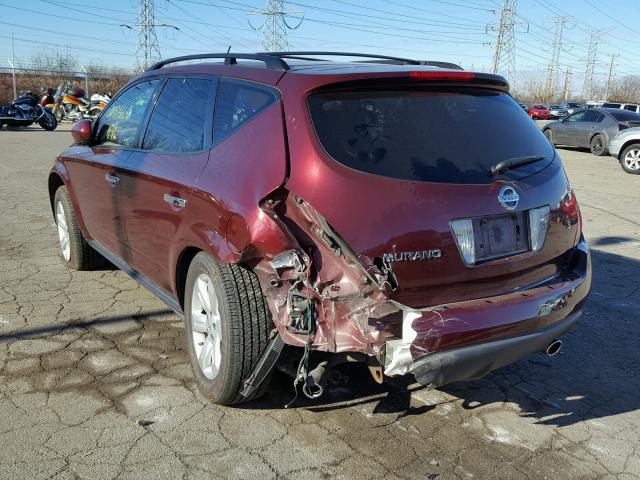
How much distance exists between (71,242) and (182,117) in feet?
7.56

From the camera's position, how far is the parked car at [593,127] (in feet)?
62.4

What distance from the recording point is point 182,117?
3736 millimetres

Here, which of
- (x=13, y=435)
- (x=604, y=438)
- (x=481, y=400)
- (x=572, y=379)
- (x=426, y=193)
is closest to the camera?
(x=426, y=193)

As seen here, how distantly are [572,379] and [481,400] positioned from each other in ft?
2.31

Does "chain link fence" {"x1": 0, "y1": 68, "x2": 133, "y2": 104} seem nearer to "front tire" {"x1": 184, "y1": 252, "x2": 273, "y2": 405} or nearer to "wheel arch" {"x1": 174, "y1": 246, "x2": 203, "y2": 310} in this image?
"wheel arch" {"x1": 174, "y1": 246, "x2": 203, "y2": 310}

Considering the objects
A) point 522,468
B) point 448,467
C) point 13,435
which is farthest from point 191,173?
point 522,468

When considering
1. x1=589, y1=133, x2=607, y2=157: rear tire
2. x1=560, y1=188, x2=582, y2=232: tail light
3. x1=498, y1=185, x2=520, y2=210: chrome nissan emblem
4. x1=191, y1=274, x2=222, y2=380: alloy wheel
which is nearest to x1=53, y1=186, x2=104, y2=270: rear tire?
x1=191, y1=274, x2=222, y2=380: alloy wheel

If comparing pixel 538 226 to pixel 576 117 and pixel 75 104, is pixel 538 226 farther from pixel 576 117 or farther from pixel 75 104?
pixel 75 104

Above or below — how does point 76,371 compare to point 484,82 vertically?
below

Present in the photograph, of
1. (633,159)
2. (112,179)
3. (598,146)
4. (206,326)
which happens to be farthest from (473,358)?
(598,146)

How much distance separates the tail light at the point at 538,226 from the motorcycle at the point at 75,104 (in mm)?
23166

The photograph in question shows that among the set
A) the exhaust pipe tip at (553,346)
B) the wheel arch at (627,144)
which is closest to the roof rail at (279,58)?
the exhaust pipe tip at (553,346)

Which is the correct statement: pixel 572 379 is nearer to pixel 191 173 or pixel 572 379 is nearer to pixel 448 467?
pixel 448 467

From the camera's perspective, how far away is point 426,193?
2.78m
